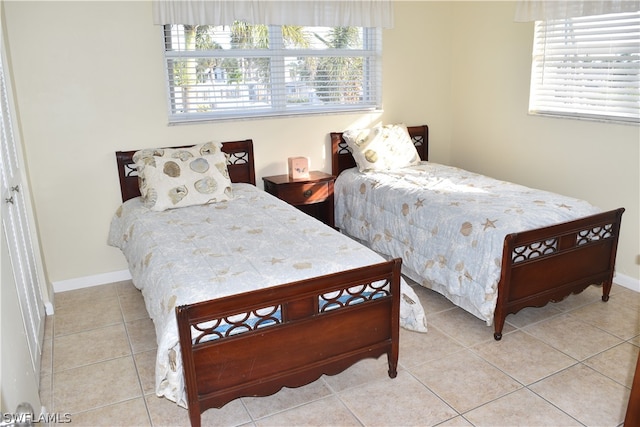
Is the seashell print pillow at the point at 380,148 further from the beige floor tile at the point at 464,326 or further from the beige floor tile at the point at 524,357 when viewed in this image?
the beige floor tile at the point at 524,357

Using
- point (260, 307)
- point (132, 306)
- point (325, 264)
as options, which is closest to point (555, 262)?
point (325, 264)

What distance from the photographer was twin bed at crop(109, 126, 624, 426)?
2.09 metres

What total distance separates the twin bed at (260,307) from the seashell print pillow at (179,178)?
454 mm

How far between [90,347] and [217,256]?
39.9 inches

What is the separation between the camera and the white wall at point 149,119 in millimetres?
3352

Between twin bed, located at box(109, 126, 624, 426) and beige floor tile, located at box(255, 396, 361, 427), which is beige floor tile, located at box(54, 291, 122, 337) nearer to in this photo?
twin bed, located at box(109, 126, 624, 426)

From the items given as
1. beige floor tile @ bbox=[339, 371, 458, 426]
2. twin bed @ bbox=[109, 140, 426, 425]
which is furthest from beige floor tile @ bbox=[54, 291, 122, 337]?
beige floor tile @ bbox=[339, 371, 458, 426]

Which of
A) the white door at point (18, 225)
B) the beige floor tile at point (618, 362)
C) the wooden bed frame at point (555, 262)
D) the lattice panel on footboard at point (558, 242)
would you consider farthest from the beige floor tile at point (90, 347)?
the beige floor tile at point (618, 362)

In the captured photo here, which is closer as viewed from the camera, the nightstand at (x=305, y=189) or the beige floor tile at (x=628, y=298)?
the beige floor tile at (x=628, y=298)

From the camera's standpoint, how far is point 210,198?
11.3ft

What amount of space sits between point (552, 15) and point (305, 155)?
2016 mm

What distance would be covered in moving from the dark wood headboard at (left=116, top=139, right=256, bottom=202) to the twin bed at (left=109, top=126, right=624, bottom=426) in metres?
0.01

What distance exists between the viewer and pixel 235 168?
3979 mm

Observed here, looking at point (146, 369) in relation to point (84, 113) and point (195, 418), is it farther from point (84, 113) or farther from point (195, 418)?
point (84, 113)
